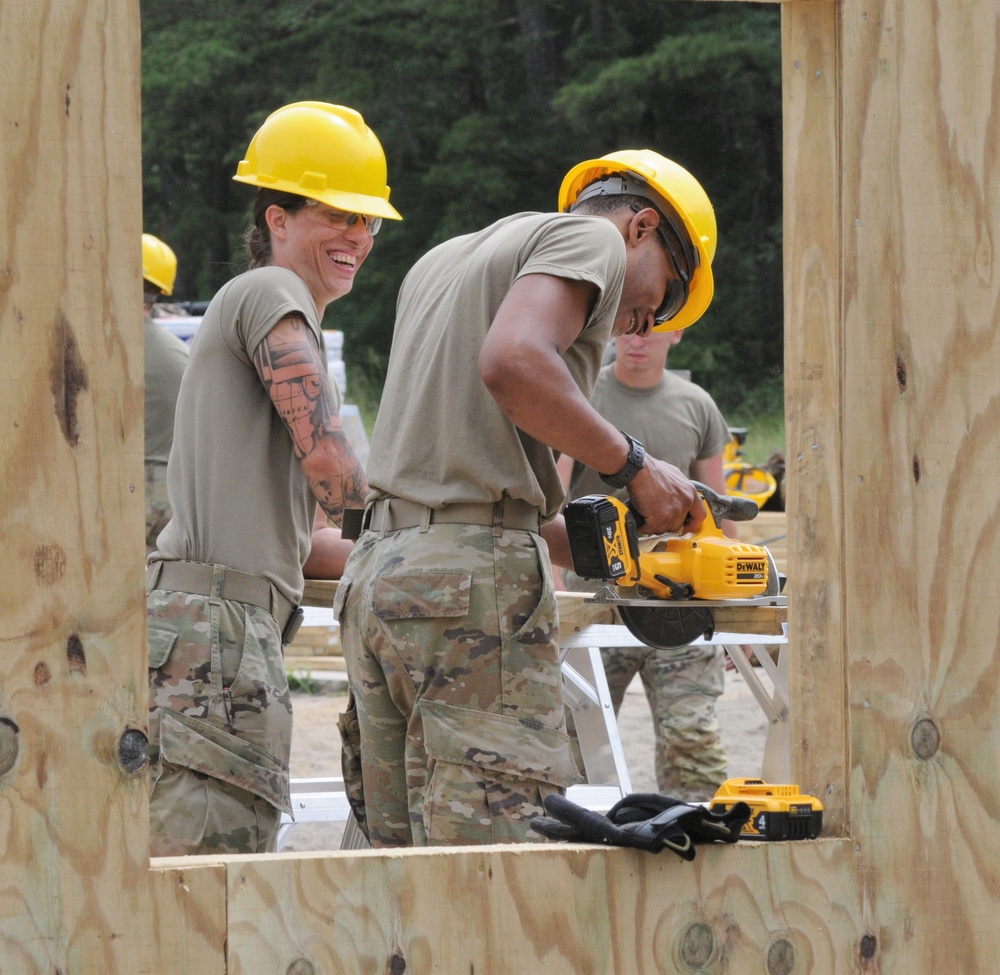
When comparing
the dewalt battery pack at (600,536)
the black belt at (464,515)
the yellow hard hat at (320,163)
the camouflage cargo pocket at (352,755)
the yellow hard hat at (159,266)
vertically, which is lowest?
the camouflage cargo pocket at (352,755)

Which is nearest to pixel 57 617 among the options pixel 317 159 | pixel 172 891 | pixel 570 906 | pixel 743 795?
pixel 172 891

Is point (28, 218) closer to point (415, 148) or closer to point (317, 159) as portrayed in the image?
point (317, 159)

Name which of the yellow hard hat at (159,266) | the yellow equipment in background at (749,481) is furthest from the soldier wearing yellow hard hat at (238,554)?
the yellow equipment in background at (749,481)

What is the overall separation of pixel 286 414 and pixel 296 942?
4.39 feet

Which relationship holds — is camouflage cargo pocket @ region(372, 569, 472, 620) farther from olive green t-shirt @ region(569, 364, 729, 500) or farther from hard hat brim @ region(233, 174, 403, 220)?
olive green t-shirt @ region(569, 364, 729, 500)

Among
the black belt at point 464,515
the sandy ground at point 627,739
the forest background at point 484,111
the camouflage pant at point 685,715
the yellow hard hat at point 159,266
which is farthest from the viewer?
the forest background at point 484,111

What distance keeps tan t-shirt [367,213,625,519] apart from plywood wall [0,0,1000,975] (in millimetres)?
486

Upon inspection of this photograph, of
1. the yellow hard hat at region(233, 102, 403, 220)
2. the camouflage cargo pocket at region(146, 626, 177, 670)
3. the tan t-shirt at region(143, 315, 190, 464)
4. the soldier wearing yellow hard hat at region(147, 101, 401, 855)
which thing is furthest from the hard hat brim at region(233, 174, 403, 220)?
the tan t-shirt at region(143, 315, 190, 464)

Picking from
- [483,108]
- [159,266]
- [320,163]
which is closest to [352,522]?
[320,163]

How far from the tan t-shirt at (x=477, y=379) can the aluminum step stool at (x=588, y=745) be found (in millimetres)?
1339

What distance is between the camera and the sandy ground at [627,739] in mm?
6355

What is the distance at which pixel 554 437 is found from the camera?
2572 millimetres

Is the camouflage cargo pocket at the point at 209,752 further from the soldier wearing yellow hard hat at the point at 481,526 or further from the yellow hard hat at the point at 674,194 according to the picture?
the yellow hard hat at the point at 674,194

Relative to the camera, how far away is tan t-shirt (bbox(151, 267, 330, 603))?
3066 mm
